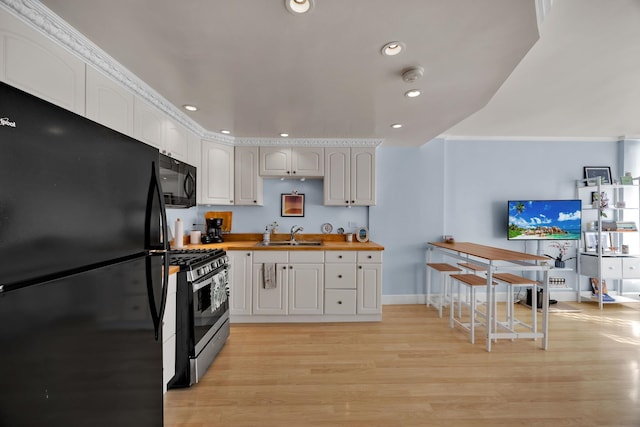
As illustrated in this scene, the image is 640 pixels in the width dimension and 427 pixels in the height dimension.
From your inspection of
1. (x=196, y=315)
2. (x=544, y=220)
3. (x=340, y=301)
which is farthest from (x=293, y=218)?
(x=544, y=220)

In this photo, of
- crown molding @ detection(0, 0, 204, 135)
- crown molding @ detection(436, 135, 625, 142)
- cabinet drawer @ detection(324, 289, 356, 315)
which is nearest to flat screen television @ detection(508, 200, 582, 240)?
crown molding @ detection(436, 135, 625, 142)

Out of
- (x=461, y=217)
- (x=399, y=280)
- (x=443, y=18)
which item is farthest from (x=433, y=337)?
(x=443, y=18)

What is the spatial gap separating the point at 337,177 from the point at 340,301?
1627 mm

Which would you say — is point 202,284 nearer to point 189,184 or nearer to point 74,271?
point 189,184

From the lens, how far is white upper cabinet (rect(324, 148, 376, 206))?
12.0ft

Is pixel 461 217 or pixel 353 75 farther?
pixel 461 217

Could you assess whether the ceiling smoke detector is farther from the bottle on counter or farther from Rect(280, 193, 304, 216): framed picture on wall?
the bottle on counter

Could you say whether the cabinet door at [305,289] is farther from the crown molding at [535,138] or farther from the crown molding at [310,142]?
the crown molding at [535,138]

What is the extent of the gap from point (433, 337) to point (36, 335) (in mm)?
3124

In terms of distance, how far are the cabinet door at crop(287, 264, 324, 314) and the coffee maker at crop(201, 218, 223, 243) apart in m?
1.10

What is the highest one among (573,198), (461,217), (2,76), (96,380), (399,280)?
(2,76)

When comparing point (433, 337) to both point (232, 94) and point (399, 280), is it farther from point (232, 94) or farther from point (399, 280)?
point (232, 94)

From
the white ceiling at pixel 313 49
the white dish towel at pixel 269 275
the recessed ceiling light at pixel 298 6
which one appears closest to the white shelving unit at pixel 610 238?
the white ceiling at pixel 313 49

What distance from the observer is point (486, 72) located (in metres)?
1.88
